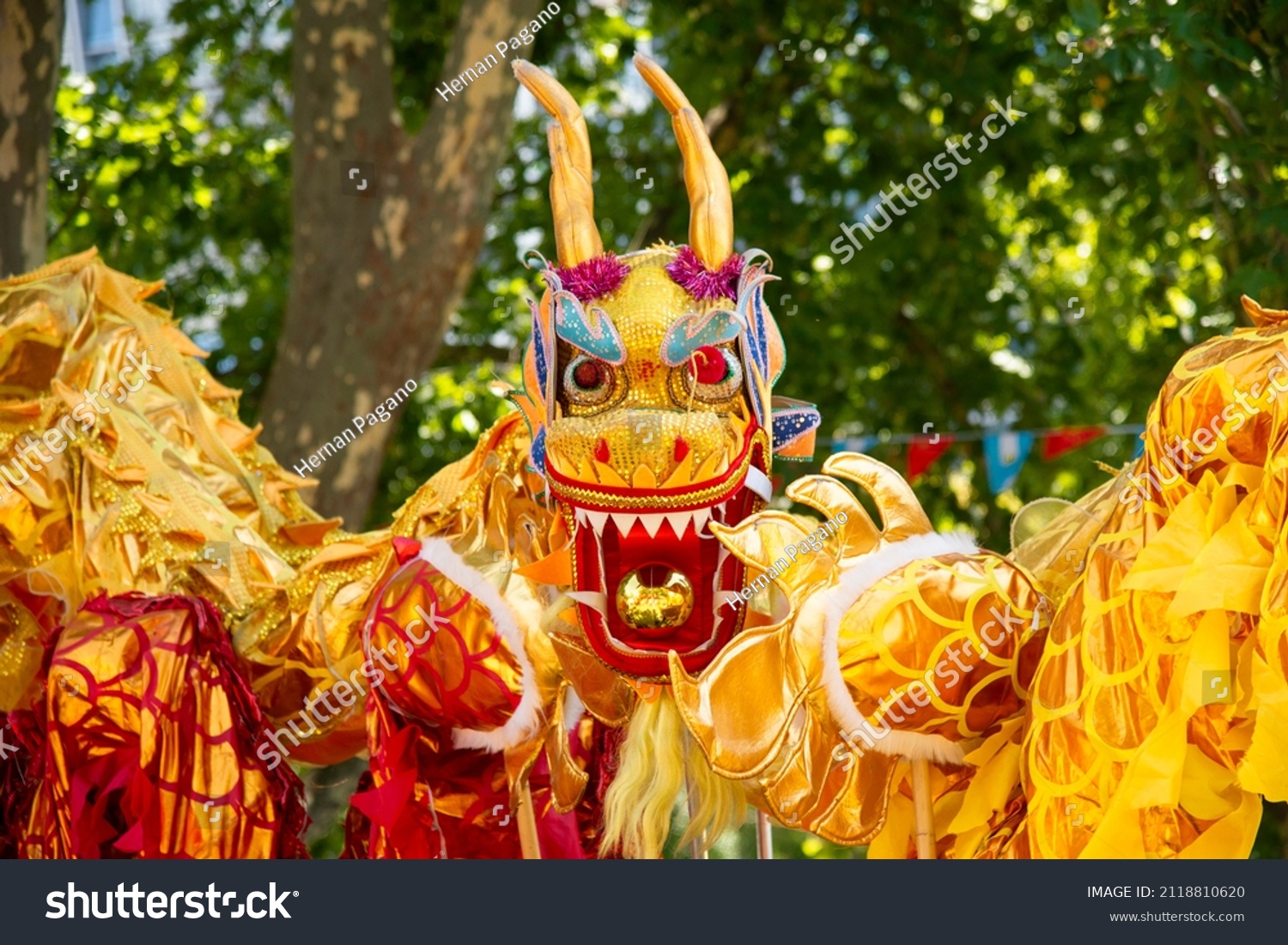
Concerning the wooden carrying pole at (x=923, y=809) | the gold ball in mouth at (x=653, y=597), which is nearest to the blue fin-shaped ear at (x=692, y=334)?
the gold ball in mouth at (x=653, y=597)

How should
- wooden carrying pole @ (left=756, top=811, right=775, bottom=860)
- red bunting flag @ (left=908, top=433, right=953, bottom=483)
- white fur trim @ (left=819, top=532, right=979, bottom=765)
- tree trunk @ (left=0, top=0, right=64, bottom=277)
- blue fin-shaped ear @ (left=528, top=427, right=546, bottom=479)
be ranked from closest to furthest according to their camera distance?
white fur trim @ (left=819, top=532, right=979, bottom=765) < blue fin-shaped ear @ (left=528, top=427, right=546, bottom=479) < wooden carrying pole @ (left=756, top=811, right=775, bottom=860) < tree trunk @ (left=0, top=0, right=64, bottom=277) < red bunting flag @ (left=908, top=433, right=953, bottom=483)

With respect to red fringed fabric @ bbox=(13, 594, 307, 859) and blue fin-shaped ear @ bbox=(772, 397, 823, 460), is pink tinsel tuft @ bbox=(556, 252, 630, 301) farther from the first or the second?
red fringed fabric @ bbox=(13, 594, 307, 859)

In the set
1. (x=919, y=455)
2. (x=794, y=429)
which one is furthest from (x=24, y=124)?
(x=919, y=455)

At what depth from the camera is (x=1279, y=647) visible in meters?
2.14

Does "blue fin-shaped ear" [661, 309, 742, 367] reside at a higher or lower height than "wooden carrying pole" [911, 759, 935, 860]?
higher

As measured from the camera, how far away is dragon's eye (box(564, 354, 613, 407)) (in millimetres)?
2754

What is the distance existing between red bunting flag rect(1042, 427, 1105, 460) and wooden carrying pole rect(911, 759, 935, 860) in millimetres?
2785

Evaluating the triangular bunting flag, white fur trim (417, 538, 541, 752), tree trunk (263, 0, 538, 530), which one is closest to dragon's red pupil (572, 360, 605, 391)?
white fur trim (417, 538, 541, 752)

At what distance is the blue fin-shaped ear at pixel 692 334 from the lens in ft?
8.86

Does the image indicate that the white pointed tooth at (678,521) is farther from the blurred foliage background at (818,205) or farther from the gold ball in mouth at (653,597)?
the blurred foliage background at (818,205)

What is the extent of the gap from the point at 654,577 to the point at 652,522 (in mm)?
97

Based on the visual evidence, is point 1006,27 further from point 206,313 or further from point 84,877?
point 84,877

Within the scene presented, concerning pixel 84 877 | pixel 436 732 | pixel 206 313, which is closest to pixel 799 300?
pixel 206 313

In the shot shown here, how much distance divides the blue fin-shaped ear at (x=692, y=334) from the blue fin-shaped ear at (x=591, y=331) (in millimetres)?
77
